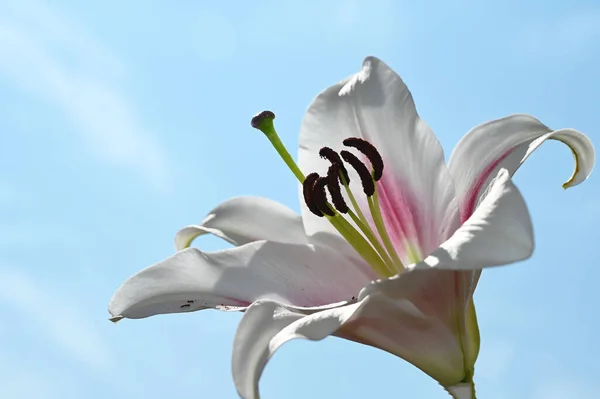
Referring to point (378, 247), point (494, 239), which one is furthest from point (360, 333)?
point (494, 239)

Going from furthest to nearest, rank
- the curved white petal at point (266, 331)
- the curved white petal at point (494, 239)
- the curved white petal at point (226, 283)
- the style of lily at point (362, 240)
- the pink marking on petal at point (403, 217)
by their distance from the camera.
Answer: the pink marking on petal at point (403, 217), the curved white petal at point (226, 283), the style of lily at point (362, 240), the curved white petal at point (266, 331), the curved white petal at point (494, 239)

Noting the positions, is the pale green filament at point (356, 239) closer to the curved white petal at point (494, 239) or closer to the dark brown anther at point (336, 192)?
the dark brown anther at point (336, 192)

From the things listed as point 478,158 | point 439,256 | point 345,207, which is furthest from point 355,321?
point 478,158

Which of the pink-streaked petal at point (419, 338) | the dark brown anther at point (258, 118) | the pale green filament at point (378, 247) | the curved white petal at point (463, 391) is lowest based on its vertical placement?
the curved white petal at point (463, 391)

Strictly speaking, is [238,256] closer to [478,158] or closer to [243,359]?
[243,359]

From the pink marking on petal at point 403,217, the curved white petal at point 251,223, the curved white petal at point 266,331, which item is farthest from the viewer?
the curved white petal at point 251,223

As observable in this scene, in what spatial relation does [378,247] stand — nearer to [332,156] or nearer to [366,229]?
[366,229]

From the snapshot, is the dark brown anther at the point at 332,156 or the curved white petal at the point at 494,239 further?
the dark brown anther at the point at 332,156

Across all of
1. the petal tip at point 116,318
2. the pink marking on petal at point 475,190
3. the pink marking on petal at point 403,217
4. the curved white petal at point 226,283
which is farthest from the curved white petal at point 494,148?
the petal tip at point 116,318
